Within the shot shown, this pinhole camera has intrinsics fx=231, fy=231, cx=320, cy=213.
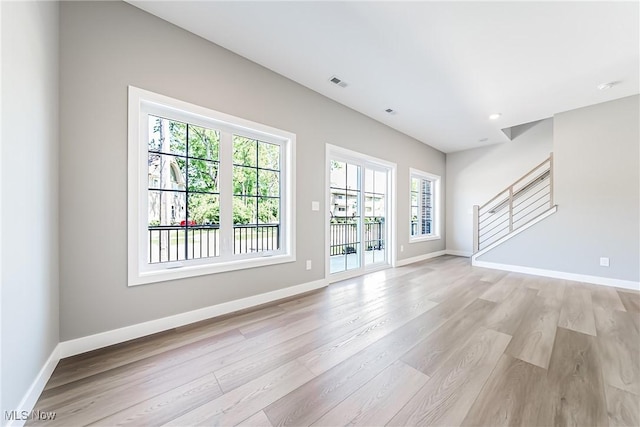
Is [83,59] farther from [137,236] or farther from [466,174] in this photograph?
[466,174]

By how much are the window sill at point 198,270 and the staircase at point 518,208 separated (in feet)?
14.5

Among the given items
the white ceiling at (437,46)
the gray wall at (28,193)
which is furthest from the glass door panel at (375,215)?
the gray wall at (28,193)

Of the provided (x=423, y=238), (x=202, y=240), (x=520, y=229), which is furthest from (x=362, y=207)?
(x=520, y=229)

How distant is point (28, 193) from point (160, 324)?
137 centimetres

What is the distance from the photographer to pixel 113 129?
6.12ft

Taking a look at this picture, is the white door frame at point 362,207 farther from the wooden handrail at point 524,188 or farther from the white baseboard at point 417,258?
the wooden handrail at point 524,188

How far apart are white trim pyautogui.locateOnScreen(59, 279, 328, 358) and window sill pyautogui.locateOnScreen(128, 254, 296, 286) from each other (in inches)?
13.9

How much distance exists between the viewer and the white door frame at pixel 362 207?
346 cm

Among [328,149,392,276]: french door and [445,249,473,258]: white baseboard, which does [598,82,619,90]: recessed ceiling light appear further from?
[445,249,473,258]: white baseboard

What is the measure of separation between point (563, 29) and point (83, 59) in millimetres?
4100

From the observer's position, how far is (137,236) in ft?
6.45

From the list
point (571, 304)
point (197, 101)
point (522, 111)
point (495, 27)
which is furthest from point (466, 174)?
point (197, 101)

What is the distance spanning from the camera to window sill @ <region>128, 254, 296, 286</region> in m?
1.97

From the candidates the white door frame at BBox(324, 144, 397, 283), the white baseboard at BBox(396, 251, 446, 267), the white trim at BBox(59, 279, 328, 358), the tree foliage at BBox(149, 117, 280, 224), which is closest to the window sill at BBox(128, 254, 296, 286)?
the white trim at BBox(59, 279, 328, 358)
